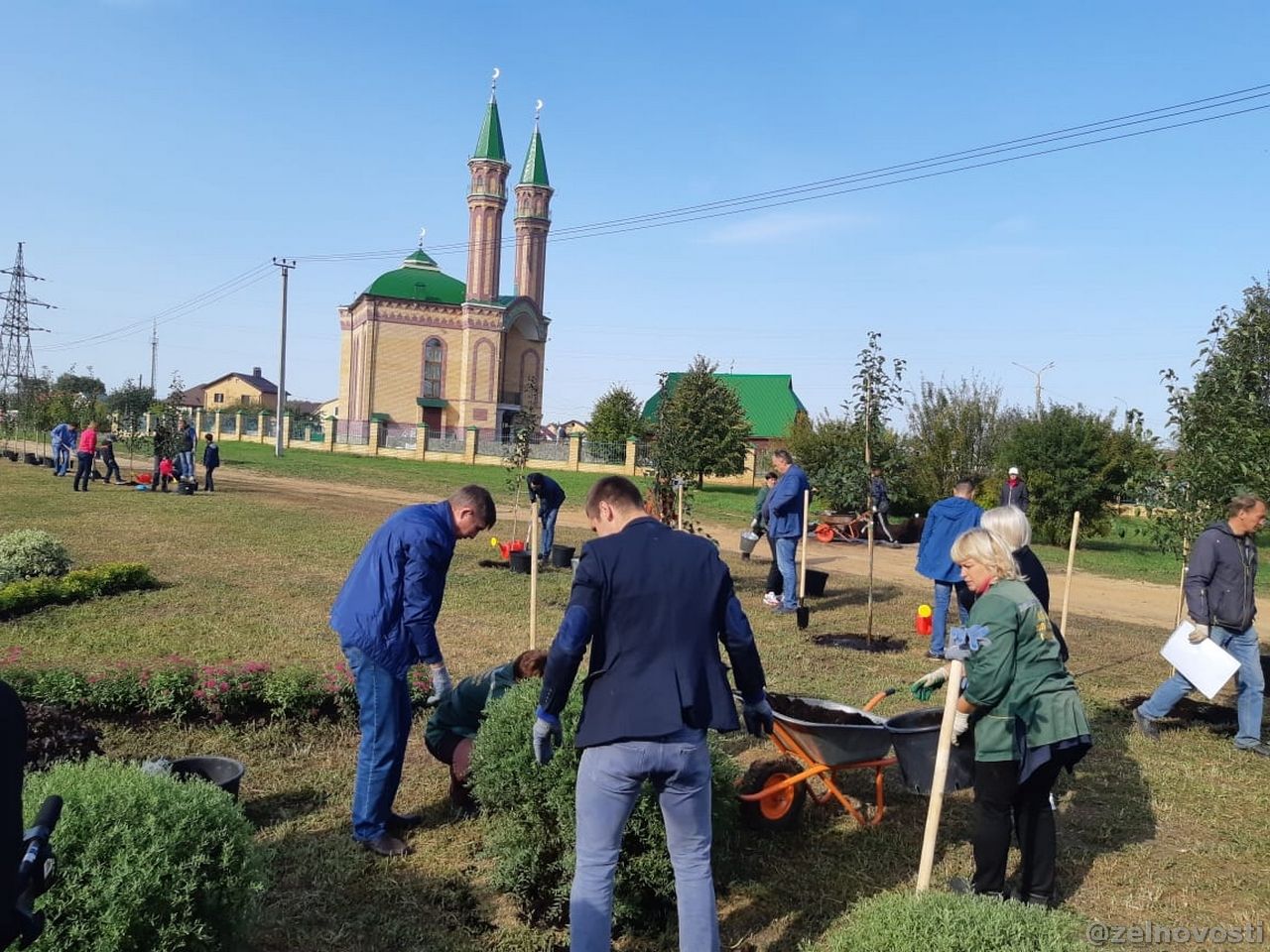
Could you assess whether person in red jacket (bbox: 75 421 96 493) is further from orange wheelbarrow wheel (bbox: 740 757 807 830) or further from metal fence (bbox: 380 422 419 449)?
metal fence (bbox: 380 422 419 449)

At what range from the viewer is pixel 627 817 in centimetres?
333

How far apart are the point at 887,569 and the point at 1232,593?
35.1 feet

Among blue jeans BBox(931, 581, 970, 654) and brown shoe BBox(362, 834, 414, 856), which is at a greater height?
blue jeans BBox(931, 581, 970, 654)

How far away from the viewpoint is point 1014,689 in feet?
13.5

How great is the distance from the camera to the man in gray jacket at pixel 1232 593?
671 cm

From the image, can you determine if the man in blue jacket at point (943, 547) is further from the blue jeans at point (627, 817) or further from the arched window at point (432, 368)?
the arched window at point (432, 368)

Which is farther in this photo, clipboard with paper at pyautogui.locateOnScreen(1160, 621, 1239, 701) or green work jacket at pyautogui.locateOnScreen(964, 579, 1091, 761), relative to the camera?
clipboard with paper at pyautogui.locateOnScreen(1160, 621, 1239, 701)

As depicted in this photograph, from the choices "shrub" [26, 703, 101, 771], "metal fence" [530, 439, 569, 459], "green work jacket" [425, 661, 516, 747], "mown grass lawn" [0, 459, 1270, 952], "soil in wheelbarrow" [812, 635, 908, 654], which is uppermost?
"metal fence" [530, 439, 569, 459]

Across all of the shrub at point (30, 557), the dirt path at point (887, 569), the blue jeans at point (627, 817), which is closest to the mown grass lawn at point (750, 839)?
the blue jeans at point (627, 817)

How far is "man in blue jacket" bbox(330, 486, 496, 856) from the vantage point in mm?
4500

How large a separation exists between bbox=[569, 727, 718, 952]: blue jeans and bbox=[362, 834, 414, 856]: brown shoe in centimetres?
160

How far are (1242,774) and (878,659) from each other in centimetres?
336

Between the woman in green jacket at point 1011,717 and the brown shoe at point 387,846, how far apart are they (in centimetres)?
258

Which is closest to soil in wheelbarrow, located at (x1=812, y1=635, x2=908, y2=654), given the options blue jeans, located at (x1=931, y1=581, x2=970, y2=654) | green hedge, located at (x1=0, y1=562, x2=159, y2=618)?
blue jeans, located at (x1=931, y1=581, x2=970, y2=654)
